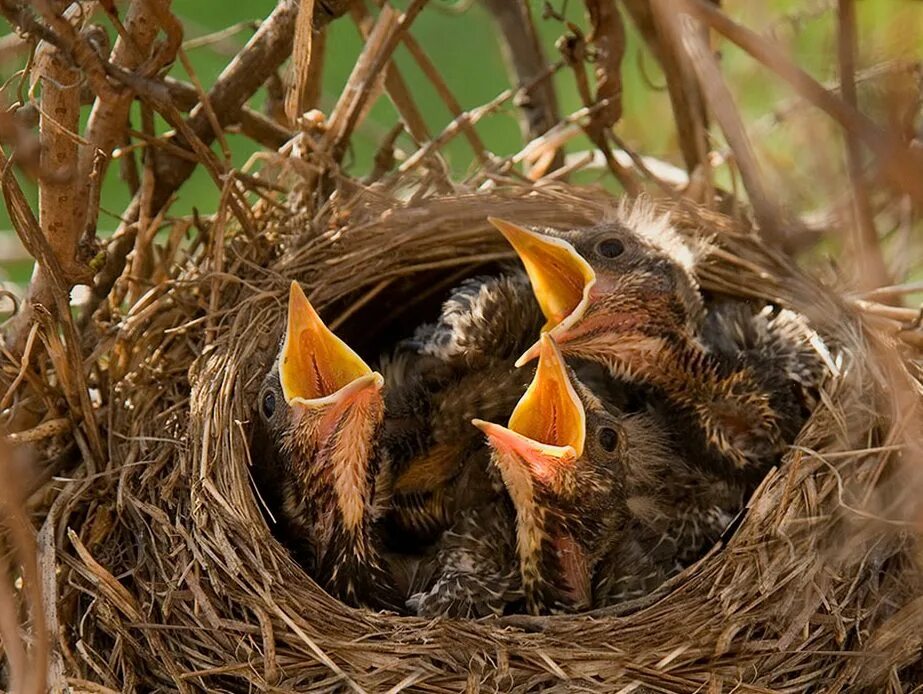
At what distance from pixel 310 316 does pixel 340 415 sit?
15cm

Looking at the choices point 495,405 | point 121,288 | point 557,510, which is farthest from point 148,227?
point 557,510

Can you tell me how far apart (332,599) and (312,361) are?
0.36 metres

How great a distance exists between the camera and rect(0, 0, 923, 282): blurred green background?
1275 mm

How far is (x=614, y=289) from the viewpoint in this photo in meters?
1.94

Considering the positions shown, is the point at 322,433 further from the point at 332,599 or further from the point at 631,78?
the point at 631,78

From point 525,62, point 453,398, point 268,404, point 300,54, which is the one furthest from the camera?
point 525,62

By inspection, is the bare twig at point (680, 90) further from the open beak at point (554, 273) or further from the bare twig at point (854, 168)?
the bare twig at point (854, 168)

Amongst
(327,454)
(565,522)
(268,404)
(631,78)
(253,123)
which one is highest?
(253,123)

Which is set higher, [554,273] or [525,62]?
[525,62]

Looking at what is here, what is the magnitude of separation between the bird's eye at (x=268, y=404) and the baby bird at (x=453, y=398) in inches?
10.0

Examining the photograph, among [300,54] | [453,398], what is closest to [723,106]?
[300,54]

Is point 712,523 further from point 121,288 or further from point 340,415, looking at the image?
point 121,288

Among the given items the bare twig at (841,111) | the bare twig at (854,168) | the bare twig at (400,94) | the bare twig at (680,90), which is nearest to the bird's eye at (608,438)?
the bare twig at (854,168)

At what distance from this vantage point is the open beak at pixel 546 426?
1.67 metres
